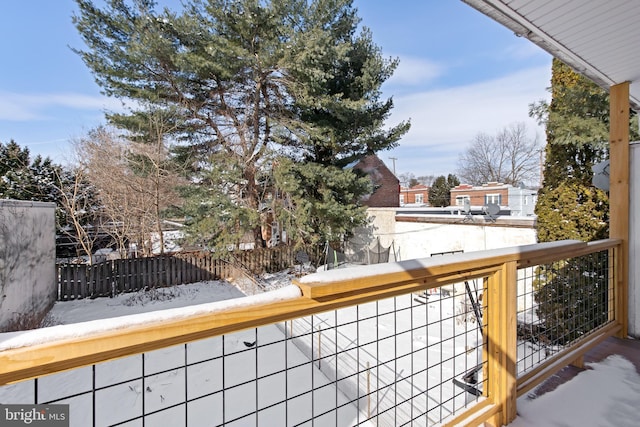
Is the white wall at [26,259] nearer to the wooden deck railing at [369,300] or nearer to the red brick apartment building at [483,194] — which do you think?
the wooden deck railing at [369,300]

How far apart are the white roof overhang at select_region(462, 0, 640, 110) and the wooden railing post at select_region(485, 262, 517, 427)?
130 centimetres

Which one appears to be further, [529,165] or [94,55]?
[529,165]

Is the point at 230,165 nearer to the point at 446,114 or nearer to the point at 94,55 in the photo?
the point at 94,55

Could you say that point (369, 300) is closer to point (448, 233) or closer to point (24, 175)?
point (448, 233)

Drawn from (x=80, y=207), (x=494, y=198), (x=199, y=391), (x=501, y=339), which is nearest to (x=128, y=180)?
(x=80, y=207)

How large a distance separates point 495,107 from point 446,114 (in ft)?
7.10

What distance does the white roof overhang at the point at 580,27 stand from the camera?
155 centimetres

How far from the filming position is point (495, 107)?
14172 mm

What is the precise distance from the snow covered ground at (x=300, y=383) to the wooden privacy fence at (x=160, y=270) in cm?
43

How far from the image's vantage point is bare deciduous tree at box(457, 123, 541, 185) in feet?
62.0

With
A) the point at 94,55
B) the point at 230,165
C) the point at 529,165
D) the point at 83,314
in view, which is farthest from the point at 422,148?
the point at 83,314

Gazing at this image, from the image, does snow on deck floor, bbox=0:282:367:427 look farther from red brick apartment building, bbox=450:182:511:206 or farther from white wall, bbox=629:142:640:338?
red brick apartment building, bbox=450:182:511:206

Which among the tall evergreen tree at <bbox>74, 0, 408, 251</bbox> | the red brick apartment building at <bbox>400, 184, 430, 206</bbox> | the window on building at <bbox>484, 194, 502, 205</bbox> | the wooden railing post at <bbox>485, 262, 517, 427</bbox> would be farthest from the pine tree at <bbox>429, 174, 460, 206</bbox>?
the wooden railing post at <bbox>485, 262, 517, 427</bbox>

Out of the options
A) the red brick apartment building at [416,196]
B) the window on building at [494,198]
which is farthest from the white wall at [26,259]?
the red brick apartment building at [416,196]
